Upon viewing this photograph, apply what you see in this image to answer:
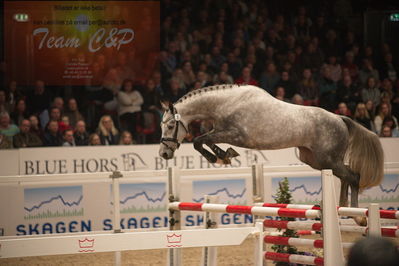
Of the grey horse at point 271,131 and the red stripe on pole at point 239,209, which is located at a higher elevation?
the grey horse at point 271,131

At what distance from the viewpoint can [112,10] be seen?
1223 cm

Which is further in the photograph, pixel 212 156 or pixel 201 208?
pixel 201 208

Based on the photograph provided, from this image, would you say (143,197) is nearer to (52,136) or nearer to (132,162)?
Result: (132,162)

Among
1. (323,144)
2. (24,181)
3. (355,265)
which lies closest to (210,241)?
(323,144)

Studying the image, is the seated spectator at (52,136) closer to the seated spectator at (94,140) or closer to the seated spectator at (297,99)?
the seated spectator at (94,140)

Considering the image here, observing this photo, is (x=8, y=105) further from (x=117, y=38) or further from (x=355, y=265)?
(x=355, y=265)

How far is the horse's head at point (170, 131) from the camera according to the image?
575 centimetres

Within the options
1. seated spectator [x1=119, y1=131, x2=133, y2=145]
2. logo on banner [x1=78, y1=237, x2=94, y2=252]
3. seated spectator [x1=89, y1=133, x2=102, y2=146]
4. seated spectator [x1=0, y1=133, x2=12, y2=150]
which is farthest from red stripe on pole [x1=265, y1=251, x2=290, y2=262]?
seated spectator [x1=0, y1=133, x2=12, y2=150]

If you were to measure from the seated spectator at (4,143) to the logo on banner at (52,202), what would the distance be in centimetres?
100

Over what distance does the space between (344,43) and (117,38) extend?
4988mm

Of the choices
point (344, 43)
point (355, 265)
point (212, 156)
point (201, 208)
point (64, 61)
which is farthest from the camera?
point (344, 43)

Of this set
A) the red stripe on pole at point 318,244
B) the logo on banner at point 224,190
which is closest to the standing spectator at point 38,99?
the logo on banner at point 224,190

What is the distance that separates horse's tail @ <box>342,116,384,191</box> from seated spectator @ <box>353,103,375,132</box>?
213 inches

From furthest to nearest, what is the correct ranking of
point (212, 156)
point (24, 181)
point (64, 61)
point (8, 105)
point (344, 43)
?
point (344, 43)
point (64, 61)
point (8, 105)
point (24, 181)
point (212, 156)
